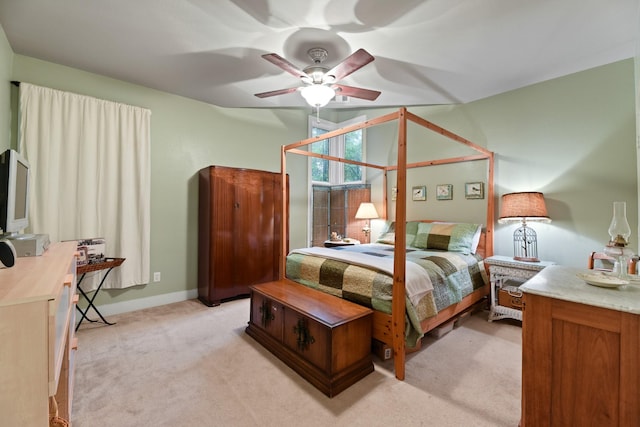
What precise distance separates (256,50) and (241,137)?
6.04ft

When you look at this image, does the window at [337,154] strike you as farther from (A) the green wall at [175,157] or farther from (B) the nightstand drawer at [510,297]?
(B) the nightstand drawer at [510,297]

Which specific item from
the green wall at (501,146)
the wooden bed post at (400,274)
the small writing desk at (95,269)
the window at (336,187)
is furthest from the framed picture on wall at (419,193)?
the small writing desk at (95,269)

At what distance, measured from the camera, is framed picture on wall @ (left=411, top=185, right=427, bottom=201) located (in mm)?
4078

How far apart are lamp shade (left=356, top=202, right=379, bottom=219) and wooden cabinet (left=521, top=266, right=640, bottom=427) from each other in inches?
120

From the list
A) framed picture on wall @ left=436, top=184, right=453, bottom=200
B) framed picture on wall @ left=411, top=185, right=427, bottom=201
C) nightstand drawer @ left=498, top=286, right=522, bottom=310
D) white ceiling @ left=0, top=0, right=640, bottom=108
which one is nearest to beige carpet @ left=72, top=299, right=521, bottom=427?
nightstand drawer @ left=498, top=286, right=522, bottom=310

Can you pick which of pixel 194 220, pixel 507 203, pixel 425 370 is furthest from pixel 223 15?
pixel 507 203

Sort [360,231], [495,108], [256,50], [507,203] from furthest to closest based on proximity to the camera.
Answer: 1. [360,231]
2. [495,108]
3. [507,203]
4. [256,50]

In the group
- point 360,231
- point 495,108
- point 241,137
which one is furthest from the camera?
point 360,231

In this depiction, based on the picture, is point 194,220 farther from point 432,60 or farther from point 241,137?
point 432,60

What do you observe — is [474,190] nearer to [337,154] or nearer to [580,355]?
[337,154]

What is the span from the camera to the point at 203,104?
12.0 feet

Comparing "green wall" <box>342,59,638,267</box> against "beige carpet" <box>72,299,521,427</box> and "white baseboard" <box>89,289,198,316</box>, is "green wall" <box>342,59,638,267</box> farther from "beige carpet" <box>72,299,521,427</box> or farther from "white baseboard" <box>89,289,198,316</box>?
"white baseboard" <box>89,289,198,316</box>

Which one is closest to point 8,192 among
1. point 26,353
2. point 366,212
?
point 26,353

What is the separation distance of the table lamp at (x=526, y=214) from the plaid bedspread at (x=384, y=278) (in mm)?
594
